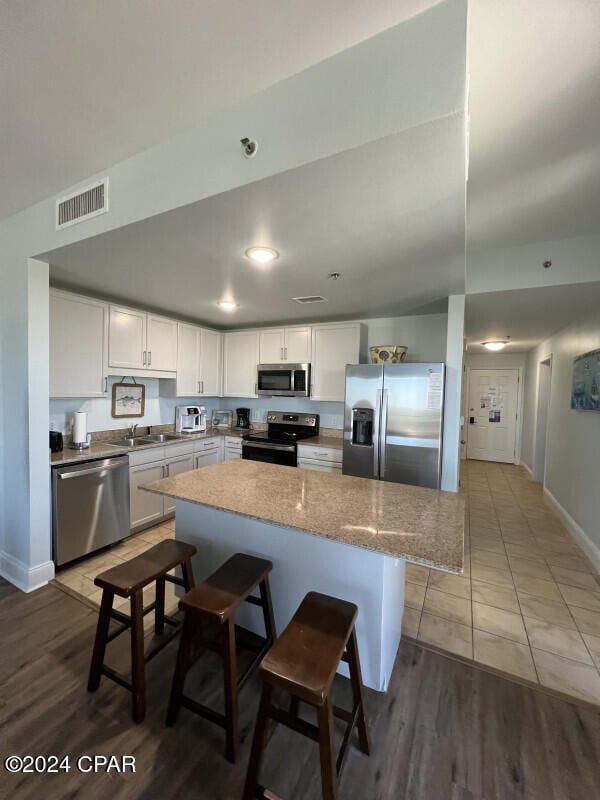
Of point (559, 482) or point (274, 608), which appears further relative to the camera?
point (559, 482)

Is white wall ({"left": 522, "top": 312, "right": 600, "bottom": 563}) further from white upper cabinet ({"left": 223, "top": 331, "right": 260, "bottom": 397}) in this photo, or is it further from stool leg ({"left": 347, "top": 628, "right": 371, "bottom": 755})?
white upper cabinet ({"left": 223, "top": 331, "right": 260, "bottom": 397})

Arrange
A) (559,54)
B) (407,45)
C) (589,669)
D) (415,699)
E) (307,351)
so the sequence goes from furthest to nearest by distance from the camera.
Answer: (307,351)
(589,669)
(415,699)
(559,54)
(407,45)

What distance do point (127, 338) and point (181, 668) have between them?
2.84 m

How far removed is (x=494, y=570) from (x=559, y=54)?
10.5 ft

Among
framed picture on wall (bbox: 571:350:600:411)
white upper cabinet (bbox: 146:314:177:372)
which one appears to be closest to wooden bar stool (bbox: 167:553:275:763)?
white upper cabinet (bbox: 146:314:177:372)

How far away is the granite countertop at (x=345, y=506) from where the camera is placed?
48.8 inches

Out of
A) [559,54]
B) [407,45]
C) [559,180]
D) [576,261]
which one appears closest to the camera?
[407,45]

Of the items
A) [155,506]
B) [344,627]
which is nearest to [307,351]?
[155,506]

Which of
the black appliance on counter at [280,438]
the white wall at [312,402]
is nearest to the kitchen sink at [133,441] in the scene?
the white wall at [312,402]

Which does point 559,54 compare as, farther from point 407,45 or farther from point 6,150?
point 6,150

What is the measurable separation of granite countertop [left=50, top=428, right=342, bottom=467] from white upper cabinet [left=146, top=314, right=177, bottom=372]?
32.4 inches

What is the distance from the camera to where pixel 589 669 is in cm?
179

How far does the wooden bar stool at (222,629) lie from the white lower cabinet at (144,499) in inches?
74.0

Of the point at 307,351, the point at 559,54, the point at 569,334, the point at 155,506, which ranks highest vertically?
the point at 559,54
